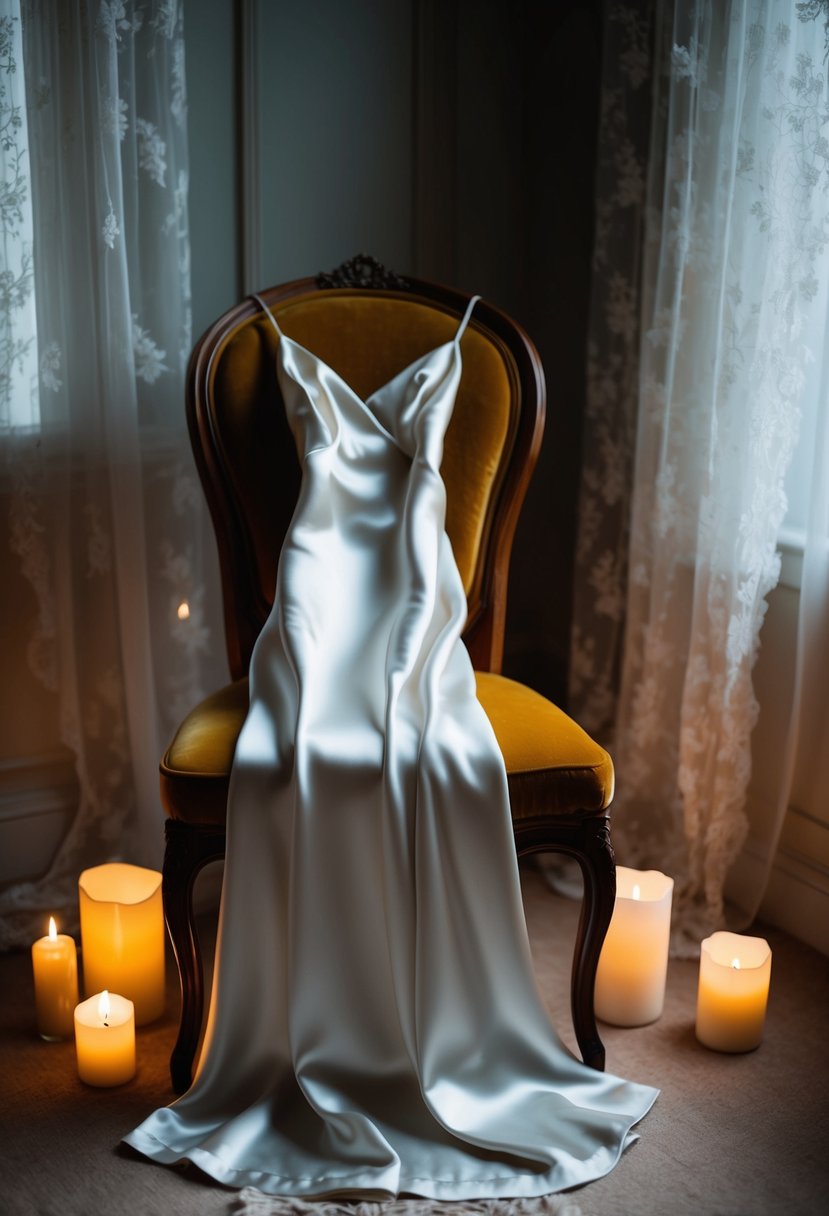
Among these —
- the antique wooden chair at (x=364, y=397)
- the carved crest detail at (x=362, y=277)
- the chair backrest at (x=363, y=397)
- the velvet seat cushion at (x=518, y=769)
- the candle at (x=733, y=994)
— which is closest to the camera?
the velvet seat cushion at (x=518, y=769)

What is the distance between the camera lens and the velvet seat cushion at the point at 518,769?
5.92 feet

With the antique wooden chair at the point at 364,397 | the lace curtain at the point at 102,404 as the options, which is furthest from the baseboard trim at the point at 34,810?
the antique wooden chair at the point at 364,397

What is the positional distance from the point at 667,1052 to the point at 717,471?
986mm

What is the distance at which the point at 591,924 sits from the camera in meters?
1.92

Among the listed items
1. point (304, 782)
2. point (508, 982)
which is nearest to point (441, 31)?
point (304, 782)

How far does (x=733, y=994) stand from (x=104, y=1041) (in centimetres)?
97

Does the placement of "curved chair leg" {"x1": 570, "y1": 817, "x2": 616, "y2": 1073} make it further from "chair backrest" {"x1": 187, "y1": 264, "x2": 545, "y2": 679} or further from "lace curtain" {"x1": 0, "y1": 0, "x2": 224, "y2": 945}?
"lace curtain" {"x1": 0, "y1": 0, "x2": 224, "y2": 945}

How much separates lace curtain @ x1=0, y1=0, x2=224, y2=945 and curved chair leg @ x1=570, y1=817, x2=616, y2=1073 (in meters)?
0.89

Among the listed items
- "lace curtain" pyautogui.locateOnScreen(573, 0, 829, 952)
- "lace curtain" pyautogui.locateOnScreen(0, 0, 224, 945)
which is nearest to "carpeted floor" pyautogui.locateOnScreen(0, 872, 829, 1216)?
"lace curtain" pyautogui.locateOnScreen(573, 0, 829, 952)

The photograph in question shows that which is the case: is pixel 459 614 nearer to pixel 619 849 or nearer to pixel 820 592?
pixel 820 592

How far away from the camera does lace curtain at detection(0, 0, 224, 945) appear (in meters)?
2.16

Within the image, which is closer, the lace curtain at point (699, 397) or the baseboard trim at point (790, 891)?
the lace curtain at point (699, 397)

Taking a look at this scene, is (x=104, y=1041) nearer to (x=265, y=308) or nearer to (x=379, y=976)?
(x=379, y=976)

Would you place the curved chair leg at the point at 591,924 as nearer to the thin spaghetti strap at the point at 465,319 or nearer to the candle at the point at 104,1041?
the candle at the point at 104,1041
